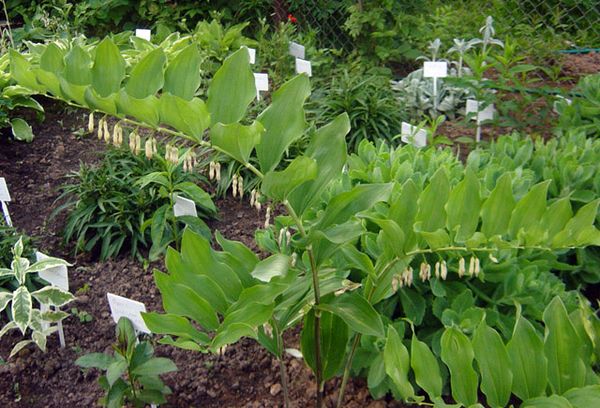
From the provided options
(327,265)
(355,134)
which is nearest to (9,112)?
(355,134)

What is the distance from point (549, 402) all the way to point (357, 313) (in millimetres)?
486

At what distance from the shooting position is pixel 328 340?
73.9 inches

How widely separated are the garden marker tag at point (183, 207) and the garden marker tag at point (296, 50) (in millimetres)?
2144

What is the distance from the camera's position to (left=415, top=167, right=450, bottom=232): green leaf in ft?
5.04

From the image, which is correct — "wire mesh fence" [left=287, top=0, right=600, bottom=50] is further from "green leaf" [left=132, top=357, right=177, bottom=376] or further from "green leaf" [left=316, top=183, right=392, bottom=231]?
"green leaf" [left=316, top=183, right=392, bottom=231]

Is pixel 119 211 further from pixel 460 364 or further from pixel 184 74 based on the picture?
pixel 460 364

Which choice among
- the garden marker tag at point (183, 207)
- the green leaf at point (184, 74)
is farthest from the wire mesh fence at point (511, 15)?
the green leaf at point (184, 74)

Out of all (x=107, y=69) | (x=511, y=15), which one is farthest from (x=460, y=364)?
(x=511, y=15)

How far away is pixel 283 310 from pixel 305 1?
4234 millimetres

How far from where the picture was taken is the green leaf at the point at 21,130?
3922 mm

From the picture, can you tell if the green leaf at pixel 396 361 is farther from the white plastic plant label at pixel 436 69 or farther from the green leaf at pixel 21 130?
the green leaf at pixel 21 130

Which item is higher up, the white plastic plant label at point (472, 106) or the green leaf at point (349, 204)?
the green leaf at point (349, 204)

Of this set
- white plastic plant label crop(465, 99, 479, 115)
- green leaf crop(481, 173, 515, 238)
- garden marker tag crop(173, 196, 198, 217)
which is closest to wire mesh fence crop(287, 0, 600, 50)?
white plastic plant label crop(465, 99, 479, 115)

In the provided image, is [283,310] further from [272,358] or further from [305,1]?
[305,1]
